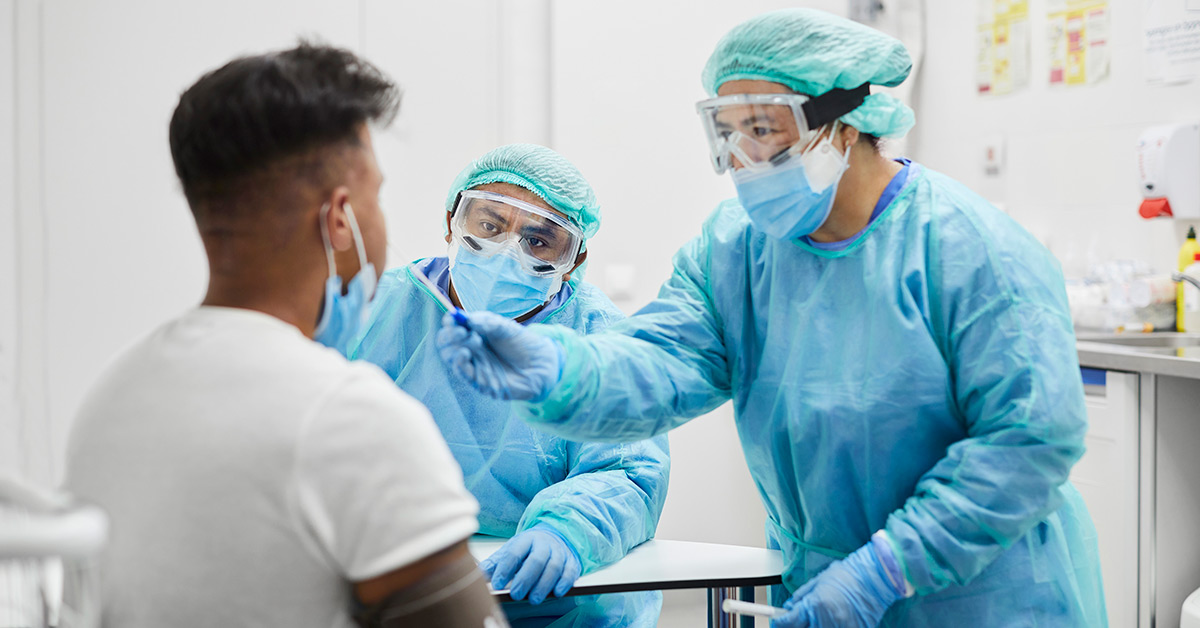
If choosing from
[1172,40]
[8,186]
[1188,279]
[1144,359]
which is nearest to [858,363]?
[1144,359]

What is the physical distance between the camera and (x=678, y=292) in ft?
4.89

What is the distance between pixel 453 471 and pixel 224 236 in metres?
0.31

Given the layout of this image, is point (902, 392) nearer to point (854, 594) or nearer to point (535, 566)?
point (854, 594)

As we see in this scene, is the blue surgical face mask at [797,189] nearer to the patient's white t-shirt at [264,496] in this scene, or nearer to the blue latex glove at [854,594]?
the blue latex glove at [854,594]

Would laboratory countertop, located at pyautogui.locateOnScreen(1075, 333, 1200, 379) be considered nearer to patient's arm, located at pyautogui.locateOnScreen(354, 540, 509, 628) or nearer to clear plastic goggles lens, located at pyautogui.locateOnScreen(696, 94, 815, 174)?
clear plastic goggles lens, located at pyautogui.locateOnScreen(696, 94, 815, 174)

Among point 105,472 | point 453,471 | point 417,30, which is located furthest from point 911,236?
point 417,30

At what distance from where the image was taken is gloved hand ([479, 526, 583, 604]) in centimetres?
144

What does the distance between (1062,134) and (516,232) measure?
7.76 ft

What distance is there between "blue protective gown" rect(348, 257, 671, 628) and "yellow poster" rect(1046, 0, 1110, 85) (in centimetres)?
221

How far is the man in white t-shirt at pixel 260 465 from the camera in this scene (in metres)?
0.78

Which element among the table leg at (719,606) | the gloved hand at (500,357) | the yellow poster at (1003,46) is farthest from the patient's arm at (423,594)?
the yellow poster at (1003,46)

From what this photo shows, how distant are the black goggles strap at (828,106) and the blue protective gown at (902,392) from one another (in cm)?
14

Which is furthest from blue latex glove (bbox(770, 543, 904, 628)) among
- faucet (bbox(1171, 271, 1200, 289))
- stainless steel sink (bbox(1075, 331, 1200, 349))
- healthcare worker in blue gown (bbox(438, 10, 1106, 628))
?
faucet (bbox(1171, 271, 1200, 289))

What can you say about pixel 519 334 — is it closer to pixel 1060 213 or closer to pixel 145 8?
pixel 145 8
